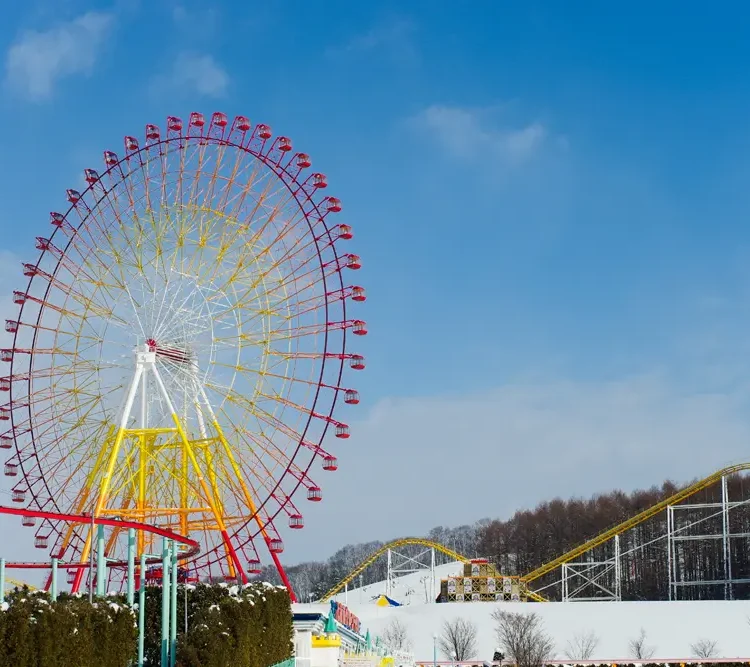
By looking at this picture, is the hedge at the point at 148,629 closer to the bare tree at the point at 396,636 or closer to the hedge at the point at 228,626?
the hedge at the point at 228,626

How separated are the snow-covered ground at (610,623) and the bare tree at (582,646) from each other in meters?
0.35

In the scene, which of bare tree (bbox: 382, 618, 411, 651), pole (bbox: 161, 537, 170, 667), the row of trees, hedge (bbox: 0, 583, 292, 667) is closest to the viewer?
hedge (bbox: 0, 583, 292, 667)


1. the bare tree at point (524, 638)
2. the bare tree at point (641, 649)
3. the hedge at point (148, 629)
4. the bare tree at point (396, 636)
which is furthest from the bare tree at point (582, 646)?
the hedge at point (148, 629)

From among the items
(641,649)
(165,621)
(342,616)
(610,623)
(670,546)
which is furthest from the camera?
(670,546)

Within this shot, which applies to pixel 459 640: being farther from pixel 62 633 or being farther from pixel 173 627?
pixel 62 633

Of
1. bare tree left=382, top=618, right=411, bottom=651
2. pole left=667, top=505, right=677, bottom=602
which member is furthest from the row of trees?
bare tree left=382, top=618, right=411, bottom=651

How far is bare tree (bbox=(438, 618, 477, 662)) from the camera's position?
6160 centimetres

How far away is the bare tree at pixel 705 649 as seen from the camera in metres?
58.0

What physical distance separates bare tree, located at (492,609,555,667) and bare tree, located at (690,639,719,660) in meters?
7.25

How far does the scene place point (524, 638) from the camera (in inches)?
2168

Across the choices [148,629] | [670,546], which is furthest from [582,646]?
[148,629]

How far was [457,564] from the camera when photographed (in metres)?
116

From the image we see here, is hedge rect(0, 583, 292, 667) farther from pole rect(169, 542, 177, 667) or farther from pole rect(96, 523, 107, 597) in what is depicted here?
pole rect(96, 523, 107, 597)

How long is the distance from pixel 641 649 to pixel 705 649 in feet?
10.7
